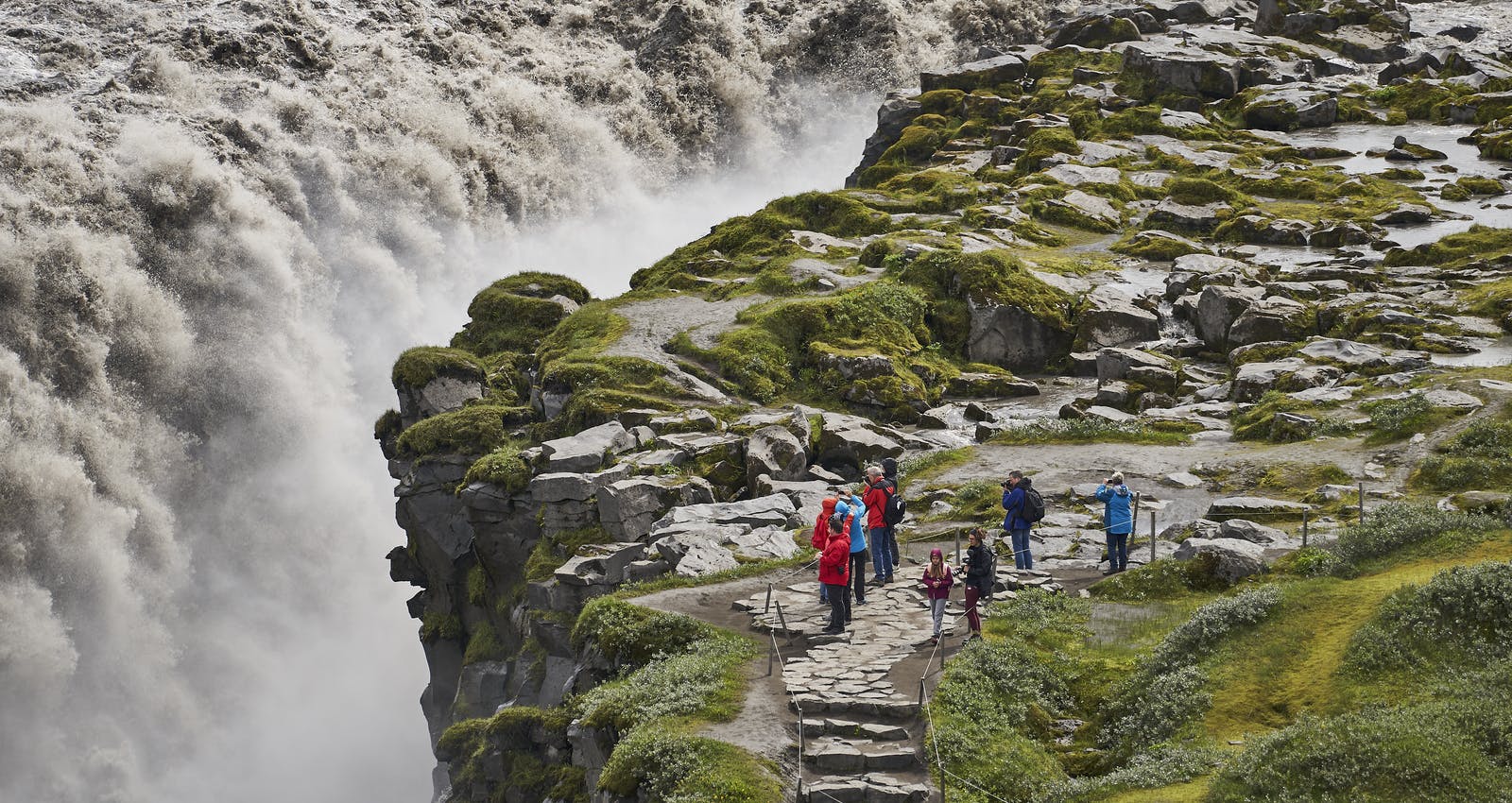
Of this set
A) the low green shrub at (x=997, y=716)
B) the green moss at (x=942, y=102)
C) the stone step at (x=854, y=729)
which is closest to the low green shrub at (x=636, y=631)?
the stone step at (x=854, y=729)

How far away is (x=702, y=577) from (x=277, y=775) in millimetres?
50402

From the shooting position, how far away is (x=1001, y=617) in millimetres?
21219

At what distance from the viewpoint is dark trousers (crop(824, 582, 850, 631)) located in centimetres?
2053

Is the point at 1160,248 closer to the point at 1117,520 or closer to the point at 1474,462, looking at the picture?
the point at 1474,462

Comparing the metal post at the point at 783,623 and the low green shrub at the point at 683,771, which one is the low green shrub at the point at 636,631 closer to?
the metal post at the point at 783,623

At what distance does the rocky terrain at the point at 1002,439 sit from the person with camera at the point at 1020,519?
1.92 ft

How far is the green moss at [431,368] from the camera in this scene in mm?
46156

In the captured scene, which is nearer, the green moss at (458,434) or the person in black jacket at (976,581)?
the person in black jacket at (976,581)

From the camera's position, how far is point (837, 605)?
811 inches

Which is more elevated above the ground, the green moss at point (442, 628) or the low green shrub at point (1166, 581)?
the low green shrub at point (1166, 581)

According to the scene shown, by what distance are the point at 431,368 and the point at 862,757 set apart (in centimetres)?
3288

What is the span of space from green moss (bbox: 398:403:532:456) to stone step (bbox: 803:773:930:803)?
1026 inches

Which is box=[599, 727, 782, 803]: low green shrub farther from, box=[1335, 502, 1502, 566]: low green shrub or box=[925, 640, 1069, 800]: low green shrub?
box=[1335, 502, 1502, 566]: low green shrub

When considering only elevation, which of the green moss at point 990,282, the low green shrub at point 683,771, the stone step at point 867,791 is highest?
the green moss at point 990,282
